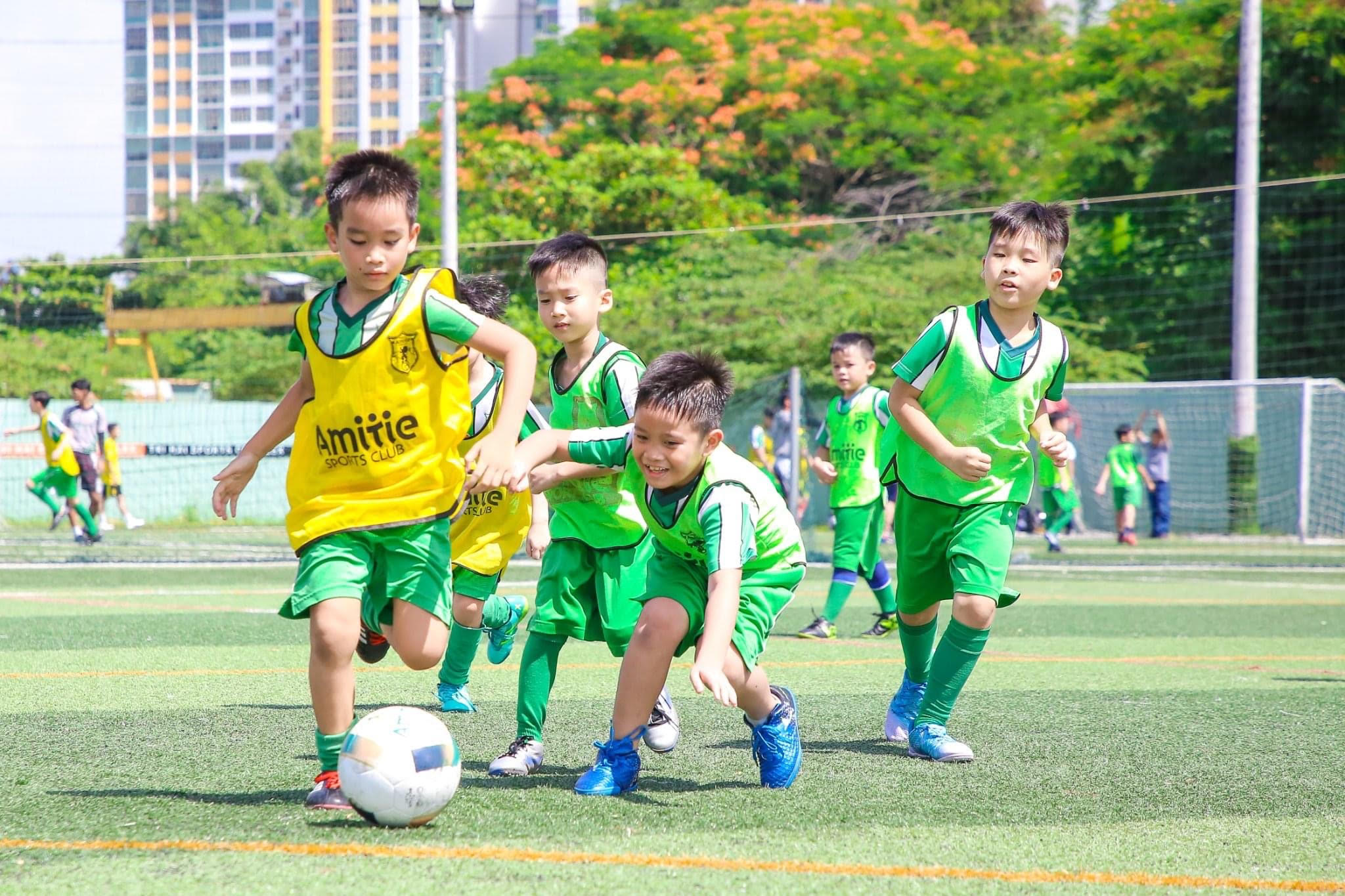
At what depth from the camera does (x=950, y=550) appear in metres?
5.13

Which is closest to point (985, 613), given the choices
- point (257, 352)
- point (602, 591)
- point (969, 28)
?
point (602, 591)

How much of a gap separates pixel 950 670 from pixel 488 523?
181cm

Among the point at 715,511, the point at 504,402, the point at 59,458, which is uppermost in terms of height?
the point at 504,402

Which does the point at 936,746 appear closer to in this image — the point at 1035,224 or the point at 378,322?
the point at 1035,224

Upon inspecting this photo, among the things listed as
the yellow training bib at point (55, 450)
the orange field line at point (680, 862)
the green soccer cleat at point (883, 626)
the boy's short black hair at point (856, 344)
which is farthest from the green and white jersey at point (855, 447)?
the yellow training bib at point (55, 450)

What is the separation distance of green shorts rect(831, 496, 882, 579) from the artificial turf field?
645mm

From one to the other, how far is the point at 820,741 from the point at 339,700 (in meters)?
1.96

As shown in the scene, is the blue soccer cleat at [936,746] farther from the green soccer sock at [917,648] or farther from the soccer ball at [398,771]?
the soccer ball at [398,771]

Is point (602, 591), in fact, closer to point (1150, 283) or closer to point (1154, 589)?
point (1154, 589)

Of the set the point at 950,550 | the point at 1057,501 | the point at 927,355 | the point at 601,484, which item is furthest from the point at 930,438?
the point at 1057,501

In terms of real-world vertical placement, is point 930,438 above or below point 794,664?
above

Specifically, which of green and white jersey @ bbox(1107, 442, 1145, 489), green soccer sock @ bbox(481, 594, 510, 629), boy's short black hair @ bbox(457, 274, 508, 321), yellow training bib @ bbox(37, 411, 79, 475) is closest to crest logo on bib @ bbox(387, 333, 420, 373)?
boy's short black hair @ bbox(457, 274, 508, 321)

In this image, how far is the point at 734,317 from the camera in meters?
25.7

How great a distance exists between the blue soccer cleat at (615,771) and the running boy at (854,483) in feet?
16.1
